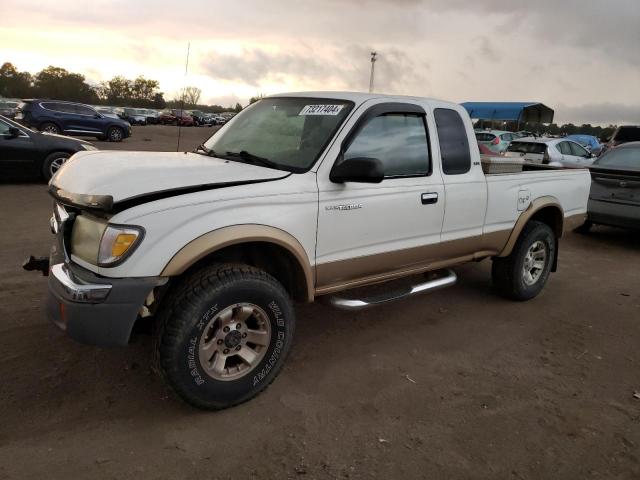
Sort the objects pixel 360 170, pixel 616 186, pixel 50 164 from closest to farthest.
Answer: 1. pixel 360 170
2. pixel 616 186
3. pixel 50 164

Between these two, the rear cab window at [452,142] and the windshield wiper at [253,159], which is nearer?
the windshield wiper at [253,159]

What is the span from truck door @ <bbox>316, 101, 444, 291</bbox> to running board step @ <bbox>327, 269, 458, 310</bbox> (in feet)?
0.50

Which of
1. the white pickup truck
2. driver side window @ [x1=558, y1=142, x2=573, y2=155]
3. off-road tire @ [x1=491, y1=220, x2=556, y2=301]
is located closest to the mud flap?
the white pickup truck

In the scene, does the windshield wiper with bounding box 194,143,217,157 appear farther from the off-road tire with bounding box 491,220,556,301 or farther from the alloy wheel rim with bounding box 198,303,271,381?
the off-road tire with bounding box 491,220,556,301

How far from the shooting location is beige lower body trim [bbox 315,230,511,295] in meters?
3.55

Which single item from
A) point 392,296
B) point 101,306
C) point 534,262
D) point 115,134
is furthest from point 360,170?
point 115,134

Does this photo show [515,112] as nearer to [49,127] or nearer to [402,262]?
[49,127]

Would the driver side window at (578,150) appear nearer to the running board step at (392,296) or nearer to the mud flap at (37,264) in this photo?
the running board step at (392,296)

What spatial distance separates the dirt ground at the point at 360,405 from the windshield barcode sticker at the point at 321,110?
176cm

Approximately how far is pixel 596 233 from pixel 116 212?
350 inches

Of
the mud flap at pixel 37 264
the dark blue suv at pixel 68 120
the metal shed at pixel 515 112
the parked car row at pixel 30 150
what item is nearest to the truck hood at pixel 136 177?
the mud flap at pixel 37 264

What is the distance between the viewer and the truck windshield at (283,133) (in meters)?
3.51

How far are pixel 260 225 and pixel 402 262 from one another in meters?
1.39

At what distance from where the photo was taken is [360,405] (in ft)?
10.5
